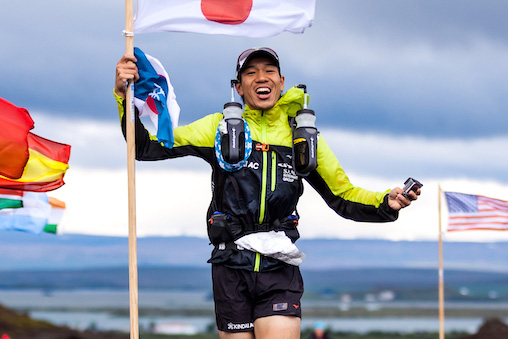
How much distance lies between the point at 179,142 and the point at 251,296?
4.80 feet

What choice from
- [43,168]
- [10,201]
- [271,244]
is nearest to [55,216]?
[10,201]

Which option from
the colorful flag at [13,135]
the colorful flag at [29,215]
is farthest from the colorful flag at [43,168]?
the colorful flag at [29,215]

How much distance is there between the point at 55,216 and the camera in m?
18.0

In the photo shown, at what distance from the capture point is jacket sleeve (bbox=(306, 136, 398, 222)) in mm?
6660

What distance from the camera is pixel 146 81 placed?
6598mm

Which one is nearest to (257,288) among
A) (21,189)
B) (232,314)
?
(232,314)

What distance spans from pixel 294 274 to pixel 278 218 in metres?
0.52

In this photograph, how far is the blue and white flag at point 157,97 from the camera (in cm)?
648

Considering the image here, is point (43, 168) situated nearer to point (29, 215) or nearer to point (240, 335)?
point (240, 335)

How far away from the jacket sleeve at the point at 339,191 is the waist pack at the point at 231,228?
64cm

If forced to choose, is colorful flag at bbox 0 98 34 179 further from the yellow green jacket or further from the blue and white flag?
the yellow green jacket

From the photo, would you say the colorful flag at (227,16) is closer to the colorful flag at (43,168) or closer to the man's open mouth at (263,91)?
the man's open mouth at (263,91)

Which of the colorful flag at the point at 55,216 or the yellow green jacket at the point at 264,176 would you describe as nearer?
the yellow green jacket at the point at 264,176

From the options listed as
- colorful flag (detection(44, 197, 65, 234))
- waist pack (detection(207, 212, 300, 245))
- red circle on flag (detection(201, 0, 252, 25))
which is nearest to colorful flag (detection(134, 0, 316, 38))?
red circle on flag (detection(201, 0, 252, 25))
